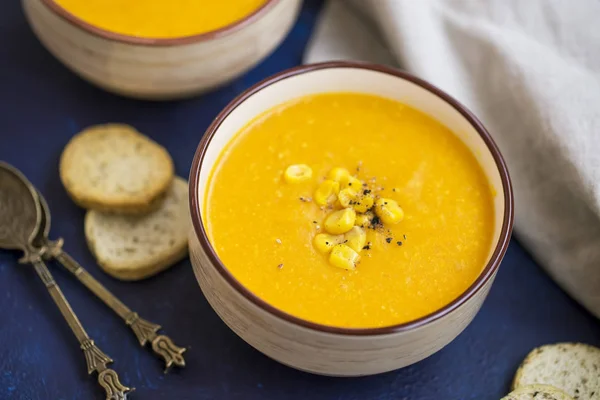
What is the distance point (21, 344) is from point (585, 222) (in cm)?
169

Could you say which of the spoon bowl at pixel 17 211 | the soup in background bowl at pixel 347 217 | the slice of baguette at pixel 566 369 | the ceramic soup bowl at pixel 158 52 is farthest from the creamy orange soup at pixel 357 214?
the spoon bowl at pixel 17 211

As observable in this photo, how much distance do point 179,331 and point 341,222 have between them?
60 cm

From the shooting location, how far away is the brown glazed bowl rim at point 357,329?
171cm

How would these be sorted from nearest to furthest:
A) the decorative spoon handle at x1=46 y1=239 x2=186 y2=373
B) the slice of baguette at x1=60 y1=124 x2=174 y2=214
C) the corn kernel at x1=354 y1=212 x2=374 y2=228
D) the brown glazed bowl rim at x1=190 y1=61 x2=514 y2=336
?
the brown glazed bowl rim at x1=190 y1=61 x2=514 y2=336 < the corn kernel at x1=354 y1=212 x2=374 y2=228 < the decorative spoon handle at x1=46 y1=239 x2=186 y2=373 < the slice of baguette at x1=60 y1=124 x2=174 y2=214

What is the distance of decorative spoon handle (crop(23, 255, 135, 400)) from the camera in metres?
1.99

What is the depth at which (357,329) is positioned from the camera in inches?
66.8

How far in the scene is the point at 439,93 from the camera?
219 centimetres

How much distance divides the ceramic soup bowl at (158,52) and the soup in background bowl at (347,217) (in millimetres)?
246

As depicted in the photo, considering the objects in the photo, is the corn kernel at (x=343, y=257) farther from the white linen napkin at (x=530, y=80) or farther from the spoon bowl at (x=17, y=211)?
the spoon bowl at (x=17, y=211)

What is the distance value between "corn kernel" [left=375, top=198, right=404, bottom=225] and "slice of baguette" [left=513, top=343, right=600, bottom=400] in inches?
22.7

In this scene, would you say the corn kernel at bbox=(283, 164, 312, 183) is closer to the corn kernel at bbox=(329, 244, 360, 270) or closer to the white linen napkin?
the corn kernel at bbox=(329, 244, 360, 270)

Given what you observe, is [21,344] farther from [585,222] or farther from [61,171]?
[585,222]

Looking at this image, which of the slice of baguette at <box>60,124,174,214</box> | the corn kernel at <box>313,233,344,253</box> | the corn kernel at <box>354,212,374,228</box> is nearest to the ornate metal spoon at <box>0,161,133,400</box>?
the slice of baguette at <box>60,124,174,214</box>

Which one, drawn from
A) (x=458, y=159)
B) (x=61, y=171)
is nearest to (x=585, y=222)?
(x=458, y=159)
